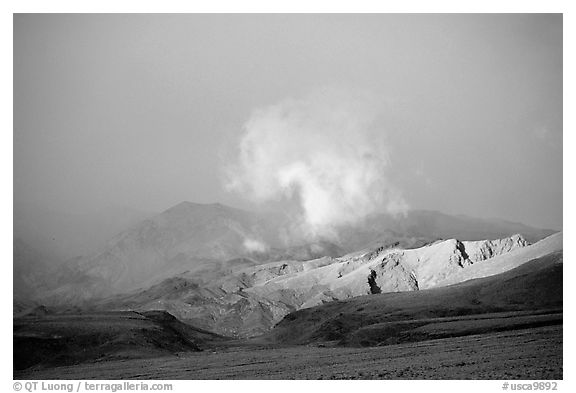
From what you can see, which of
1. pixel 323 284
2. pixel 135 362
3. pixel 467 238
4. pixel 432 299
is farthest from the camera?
pixel 467 238

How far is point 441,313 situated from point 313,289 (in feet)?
269

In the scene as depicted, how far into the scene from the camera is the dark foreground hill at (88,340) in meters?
69.2

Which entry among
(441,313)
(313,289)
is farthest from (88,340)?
(313,289)

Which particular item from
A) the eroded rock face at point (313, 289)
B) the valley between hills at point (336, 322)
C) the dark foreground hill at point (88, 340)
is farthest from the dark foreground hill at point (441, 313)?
the eroded rock face at point (313, 289)

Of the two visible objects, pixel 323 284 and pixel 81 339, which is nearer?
pixel 81 339

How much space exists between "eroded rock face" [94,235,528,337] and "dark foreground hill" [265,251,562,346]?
127ft

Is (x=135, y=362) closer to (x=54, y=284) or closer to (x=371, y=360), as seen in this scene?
(x=371, y=360)

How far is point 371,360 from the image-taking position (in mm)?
52250

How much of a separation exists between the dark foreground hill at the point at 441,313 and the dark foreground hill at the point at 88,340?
23502 millimetres

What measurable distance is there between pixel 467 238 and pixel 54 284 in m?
123
